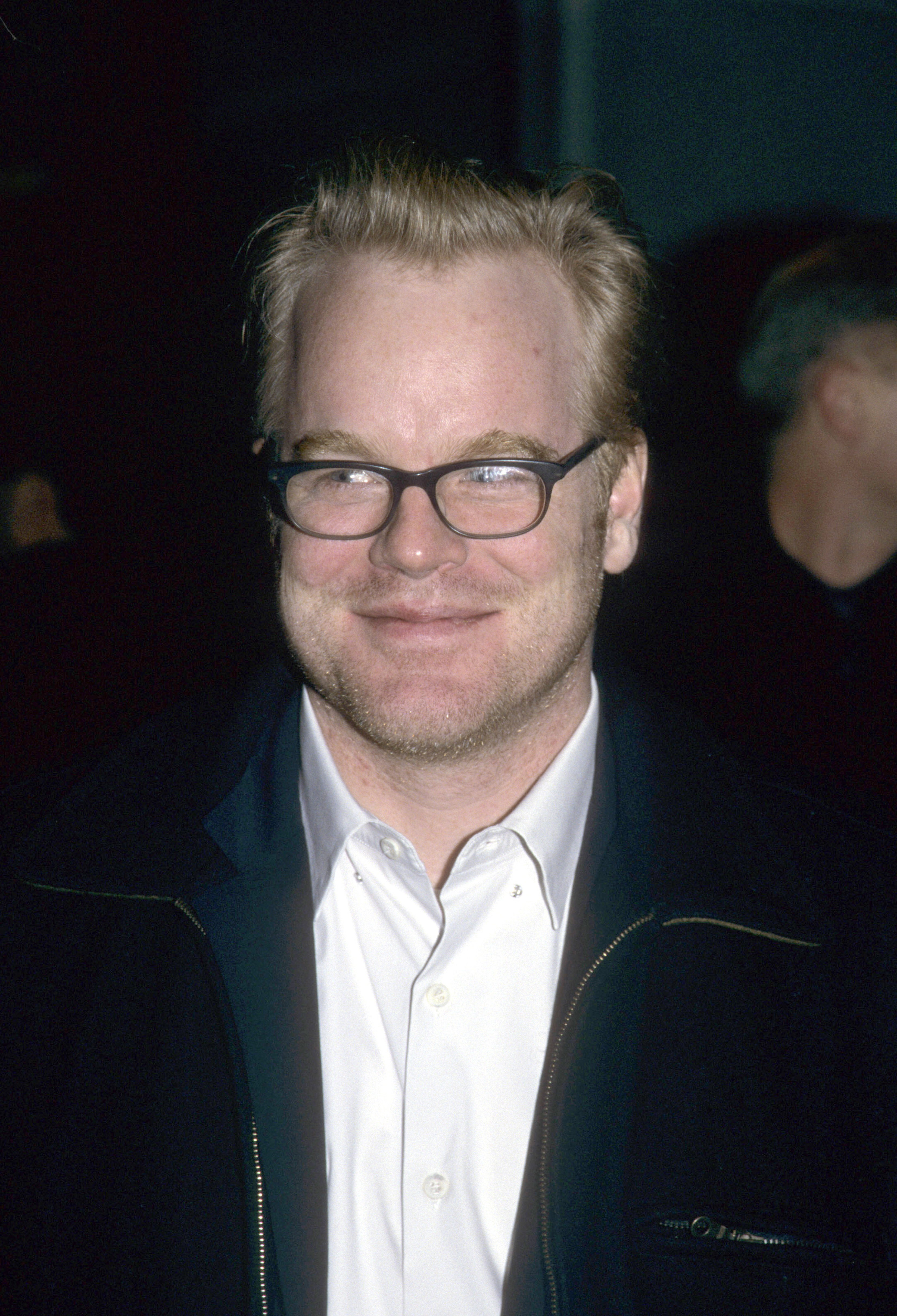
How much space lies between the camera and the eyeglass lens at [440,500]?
148 centimetres

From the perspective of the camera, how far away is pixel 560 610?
5.04 ft

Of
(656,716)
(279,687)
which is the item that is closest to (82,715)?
(279,687)

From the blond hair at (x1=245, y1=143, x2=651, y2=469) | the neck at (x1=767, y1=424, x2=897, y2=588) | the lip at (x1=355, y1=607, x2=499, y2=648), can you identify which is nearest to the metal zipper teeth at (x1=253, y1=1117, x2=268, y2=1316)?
the lip at (x1=355, y1=607, x2=499, y2=648)

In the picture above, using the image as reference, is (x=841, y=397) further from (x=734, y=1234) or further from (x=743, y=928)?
(x=734, y=1234)

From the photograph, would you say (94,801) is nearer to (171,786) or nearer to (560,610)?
(171,786)

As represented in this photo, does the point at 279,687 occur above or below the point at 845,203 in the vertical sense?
below

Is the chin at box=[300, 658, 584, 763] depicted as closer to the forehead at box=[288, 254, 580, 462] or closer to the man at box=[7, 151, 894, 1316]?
the man at box=[7, 151, 894, 1316]

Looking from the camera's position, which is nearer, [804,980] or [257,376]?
[804,980]

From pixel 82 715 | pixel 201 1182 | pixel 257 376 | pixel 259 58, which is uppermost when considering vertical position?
pixel 259 58

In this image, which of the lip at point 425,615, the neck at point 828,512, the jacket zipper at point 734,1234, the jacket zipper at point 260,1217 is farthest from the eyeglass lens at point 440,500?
the neck at point 828,512

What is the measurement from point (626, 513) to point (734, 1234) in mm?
1149

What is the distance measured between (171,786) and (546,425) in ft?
2.66

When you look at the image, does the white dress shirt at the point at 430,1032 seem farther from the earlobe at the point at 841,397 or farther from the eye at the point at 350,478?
the earlobe at the point at 841,397

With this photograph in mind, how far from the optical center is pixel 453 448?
4.78 feet
